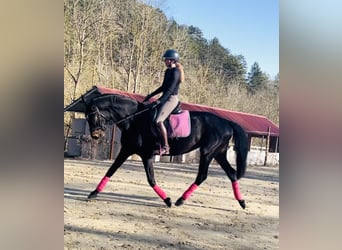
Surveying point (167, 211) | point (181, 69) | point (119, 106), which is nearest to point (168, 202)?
point (167, 211)

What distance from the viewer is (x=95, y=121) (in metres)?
2.00

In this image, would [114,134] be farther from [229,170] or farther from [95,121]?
[229,170]

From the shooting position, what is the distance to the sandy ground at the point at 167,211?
1.92m

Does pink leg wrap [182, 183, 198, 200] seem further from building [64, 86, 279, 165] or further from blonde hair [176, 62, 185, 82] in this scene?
blonde hair [176, 62, 185, 82]

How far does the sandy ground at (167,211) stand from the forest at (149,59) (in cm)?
31

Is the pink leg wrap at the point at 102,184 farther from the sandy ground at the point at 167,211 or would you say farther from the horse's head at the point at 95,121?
the horse's head at the point at 95,121

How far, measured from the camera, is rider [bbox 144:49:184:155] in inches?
79.0

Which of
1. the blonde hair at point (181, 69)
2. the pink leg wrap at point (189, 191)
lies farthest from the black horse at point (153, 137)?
the blonde hair at point (181, 69)

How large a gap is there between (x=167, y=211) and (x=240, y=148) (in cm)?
48

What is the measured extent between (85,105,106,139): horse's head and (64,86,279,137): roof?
41mm
